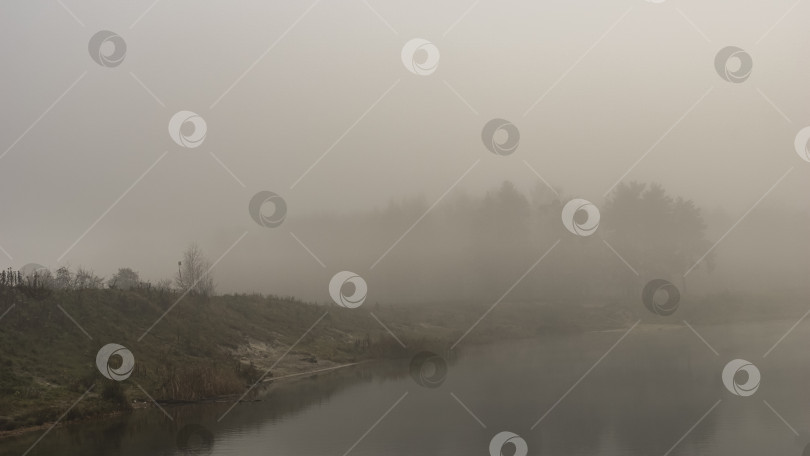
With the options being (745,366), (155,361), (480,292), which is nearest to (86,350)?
(155,361)

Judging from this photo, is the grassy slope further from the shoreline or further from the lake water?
the lake water

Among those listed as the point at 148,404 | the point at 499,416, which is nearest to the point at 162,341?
the point at 148,404

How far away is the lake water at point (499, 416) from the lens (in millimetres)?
23234

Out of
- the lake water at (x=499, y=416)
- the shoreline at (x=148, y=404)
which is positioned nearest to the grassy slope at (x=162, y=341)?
the shoreline at (x=148, y=404)

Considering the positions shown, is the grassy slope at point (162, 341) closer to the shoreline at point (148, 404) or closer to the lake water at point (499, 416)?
the shoreline at point (148, 404)

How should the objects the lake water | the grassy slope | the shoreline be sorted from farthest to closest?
the grassy slope < the shoreline < the lake water

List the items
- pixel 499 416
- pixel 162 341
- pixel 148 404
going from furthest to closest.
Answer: pixel 162 341, pixel 148 404, pixel 499 416

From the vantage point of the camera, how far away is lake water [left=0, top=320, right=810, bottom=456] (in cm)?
2323

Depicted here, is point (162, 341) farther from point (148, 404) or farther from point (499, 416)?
point (499, 416)

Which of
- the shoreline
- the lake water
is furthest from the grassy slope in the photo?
the lake water

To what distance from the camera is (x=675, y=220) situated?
85500 millimetres

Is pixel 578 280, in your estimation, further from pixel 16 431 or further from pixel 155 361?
pixel 16 431

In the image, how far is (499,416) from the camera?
27.9 meters

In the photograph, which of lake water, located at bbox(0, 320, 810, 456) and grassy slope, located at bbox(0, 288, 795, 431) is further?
grassy slope, located at bbox(0, 288, 795, 431)
